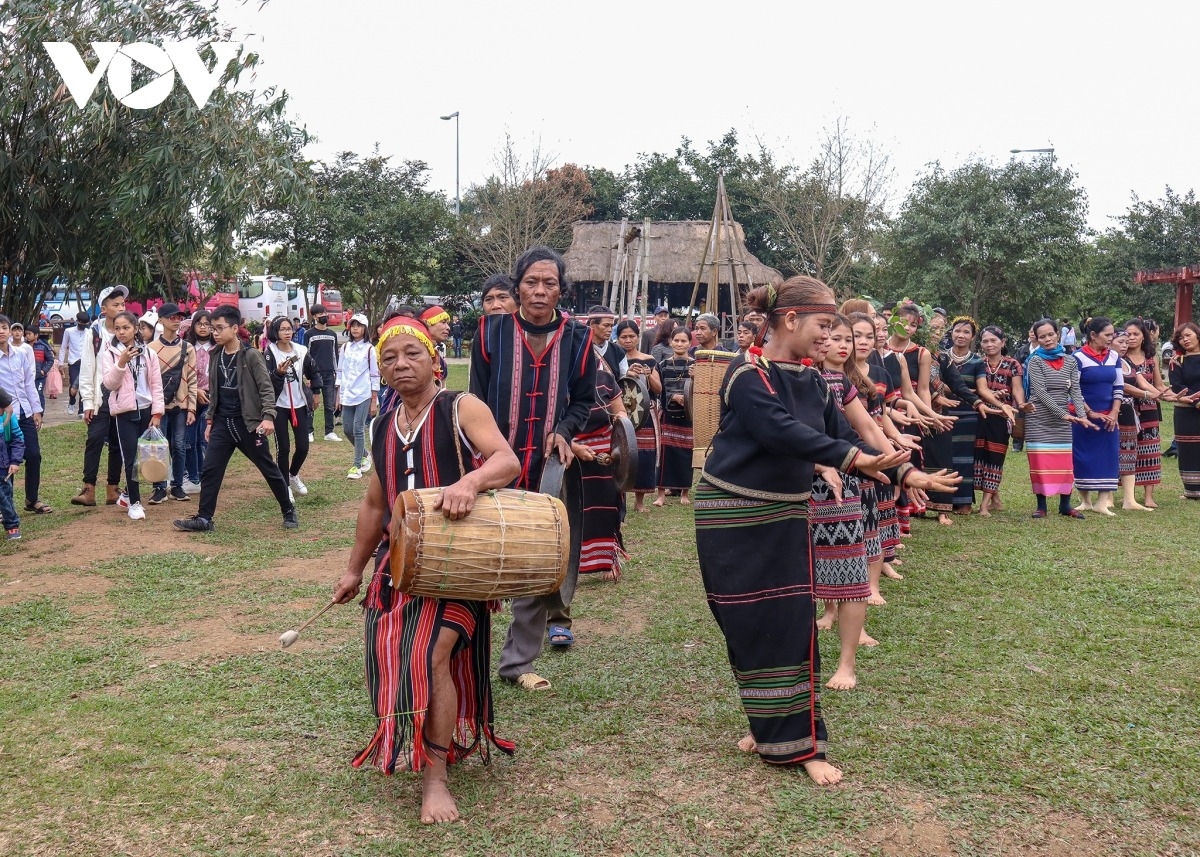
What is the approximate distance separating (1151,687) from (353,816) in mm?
3724

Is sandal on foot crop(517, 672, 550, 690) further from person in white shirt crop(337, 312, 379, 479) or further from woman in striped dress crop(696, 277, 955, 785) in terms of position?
person in white shirt crop(337, 312, 379, 479)

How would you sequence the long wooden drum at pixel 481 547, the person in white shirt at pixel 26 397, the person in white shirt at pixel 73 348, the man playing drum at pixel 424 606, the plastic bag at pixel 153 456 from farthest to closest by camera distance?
the person in white shirt at pixel 73 348 < the person in white shirt at pixel 26 397 < the plastic bag at pixel 153 456 < the man playing drum at pixel 424 606 < the long wooden drum at pixel 481 547

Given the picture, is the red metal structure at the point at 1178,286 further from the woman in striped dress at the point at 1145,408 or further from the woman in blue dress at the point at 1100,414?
the woman in blue dress at the point at 1100,414

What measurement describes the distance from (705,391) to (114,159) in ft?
34.3

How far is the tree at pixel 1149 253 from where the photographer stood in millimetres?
28094

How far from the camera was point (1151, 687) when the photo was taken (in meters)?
5.11

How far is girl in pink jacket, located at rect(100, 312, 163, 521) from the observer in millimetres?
9320

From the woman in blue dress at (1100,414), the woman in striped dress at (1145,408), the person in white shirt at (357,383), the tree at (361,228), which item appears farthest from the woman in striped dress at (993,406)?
the tree at (361,228)

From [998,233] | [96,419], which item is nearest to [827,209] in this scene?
[998,233]

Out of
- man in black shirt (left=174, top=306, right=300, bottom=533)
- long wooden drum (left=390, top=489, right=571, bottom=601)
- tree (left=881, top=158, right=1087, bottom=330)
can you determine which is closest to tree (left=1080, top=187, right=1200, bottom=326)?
tree (left=881, top=158, right=1087, bottom=330)

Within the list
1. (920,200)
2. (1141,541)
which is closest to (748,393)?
(1141,541)

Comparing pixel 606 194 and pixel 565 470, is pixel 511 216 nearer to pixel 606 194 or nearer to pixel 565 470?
pixel 606 194

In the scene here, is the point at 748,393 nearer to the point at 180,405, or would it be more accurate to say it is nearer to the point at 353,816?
the point at 353,816

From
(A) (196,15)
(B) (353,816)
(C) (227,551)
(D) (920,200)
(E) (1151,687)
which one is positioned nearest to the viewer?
(B) (353,816)
